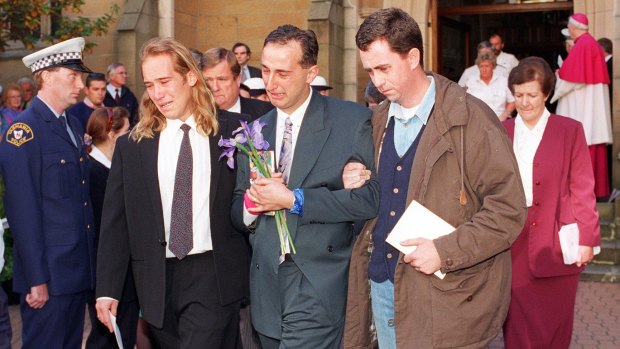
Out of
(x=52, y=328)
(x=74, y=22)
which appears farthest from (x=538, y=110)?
(x=74, y=22)

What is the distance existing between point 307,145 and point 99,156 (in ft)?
9.23

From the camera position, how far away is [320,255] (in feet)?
13.3

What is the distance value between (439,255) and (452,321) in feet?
0.94

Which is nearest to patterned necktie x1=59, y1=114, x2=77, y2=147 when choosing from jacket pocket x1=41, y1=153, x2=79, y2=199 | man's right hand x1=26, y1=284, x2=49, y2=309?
jacket pocket x1=41, y1=153, x2=79, y2=199

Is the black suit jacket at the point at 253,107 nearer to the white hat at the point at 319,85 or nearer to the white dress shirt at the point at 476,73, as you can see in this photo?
the white hat at the point at 319,85

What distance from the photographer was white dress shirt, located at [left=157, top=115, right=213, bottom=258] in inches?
179

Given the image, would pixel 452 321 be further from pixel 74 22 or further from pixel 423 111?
pixel 74 22

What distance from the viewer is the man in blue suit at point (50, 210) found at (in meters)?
5.42

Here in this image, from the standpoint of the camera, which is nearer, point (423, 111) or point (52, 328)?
point (423, 111)

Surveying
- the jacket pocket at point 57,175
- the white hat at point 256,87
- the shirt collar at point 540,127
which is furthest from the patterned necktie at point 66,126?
the white hat at point 256,87

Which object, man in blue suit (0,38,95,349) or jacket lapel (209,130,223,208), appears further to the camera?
man in blue suit (0,38,95,349)

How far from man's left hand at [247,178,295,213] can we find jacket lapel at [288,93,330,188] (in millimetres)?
163

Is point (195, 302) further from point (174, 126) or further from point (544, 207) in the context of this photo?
point (544, 207)

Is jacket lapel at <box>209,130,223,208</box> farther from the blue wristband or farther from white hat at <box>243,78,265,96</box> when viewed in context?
white hat at <box>243,78,265,96</box>
